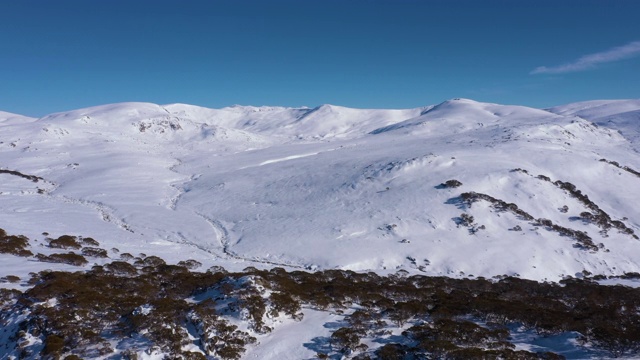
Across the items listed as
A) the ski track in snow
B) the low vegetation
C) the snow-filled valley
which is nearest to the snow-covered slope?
the snow-filled valley

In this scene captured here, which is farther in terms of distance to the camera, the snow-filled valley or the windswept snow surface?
the windswept snow surface

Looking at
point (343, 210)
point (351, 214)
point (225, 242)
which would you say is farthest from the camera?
point (343, 210)

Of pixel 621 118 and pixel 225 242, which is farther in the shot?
pixel 621 118

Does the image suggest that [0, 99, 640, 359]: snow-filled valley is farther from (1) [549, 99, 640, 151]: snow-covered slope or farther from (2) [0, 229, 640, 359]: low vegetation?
(1) [549, 99, 640, 151]: snow-covered slope

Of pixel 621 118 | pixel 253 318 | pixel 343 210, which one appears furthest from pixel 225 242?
pixel 621 118

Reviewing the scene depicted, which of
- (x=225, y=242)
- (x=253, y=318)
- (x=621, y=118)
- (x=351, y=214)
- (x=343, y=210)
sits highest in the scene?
(x=621, y=118)

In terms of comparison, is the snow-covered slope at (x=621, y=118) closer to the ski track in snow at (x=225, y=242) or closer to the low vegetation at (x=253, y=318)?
the ski track in snow at (x=225, y=242)

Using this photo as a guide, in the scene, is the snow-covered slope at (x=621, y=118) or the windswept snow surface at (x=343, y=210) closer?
the windswept snow surface at (x=343, y=210)

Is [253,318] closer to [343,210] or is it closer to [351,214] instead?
[351,214]

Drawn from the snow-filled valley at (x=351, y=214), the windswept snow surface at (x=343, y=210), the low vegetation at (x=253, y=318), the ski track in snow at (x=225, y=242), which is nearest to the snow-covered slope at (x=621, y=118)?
the windswept snow surface at (x=343, y=210)

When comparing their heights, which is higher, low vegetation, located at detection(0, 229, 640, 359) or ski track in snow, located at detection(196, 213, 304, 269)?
low vegetation, located at detection(0, 229, 640, 359)

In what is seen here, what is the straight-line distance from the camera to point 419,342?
46.0 ft

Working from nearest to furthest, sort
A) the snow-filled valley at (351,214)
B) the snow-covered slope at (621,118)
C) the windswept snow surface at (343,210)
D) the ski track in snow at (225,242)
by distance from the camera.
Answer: the ski track in snow at (225,242) → the snow-filled valley at (351,214) → the windswept snow surface at (343,210) → the snow-covered slope at (621,118)

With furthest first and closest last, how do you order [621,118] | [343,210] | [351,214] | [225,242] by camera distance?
[621,118]
[343,210]
[351,214]
[225,242]
